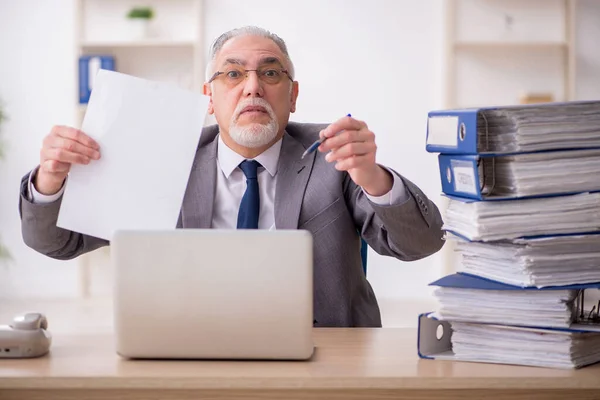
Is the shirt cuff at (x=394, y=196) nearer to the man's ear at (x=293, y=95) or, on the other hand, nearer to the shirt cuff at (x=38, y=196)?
the man's ear at (x=293, y=95)

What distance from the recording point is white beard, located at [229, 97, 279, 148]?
2.17 meters

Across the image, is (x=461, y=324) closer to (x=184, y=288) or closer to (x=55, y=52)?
(x=184, y=288)

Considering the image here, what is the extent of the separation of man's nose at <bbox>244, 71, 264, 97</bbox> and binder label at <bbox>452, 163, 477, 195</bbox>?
79 centimetres

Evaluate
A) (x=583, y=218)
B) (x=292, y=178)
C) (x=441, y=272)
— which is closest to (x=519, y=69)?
(x=441, y=272)

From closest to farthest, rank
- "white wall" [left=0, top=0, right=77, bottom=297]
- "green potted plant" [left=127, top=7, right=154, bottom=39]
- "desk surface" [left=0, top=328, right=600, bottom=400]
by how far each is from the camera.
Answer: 1. "desk surface" [left=0, top=328, right=600, bottom=400]
2. "green potted plant" [left=127, top=7, right=154, bottom=39]
3. "white wall" [left=0, top=0, right=77, bottom=297]

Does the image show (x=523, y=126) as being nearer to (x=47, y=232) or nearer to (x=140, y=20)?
(x=47, y=232)

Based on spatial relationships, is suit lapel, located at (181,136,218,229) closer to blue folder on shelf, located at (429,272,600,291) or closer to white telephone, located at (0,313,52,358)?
white telephone, located at (0,313,52,358)

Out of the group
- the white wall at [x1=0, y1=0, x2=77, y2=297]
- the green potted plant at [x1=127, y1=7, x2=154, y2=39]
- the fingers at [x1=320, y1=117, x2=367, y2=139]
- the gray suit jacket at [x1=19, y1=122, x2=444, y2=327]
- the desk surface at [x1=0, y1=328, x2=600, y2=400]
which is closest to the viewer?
the desk surface at [x1=0, y1=328, x2=600, y2=400]

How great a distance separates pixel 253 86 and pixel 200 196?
1.02 ft

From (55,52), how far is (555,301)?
15.9ft

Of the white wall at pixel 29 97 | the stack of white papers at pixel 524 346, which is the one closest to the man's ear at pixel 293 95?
the stack of white papers at pixel 524 346

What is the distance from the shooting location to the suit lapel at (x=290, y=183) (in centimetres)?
214

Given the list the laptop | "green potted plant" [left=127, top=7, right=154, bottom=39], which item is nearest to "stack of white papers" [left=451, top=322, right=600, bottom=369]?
the laptop

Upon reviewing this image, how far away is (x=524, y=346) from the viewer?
1435mm
